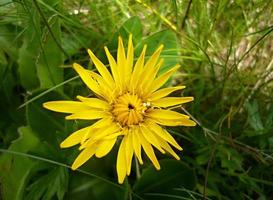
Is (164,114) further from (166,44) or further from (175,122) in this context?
(166,44)

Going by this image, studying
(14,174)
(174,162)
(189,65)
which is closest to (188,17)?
(189,65)

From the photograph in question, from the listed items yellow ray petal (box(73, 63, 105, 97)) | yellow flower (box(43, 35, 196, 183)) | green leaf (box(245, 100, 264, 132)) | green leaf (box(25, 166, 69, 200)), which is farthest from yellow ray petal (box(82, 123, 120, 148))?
green leaf (box(245, 100, 264, 132))

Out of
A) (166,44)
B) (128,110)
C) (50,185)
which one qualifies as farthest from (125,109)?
(166,44)

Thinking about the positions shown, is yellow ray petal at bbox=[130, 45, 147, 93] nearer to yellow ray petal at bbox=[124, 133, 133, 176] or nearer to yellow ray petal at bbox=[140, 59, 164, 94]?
yellow ray petal at bbox=[140, 59, 164, 94]

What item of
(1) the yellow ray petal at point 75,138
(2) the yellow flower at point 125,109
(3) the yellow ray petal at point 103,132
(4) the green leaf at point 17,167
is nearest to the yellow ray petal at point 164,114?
(2) the yellow flower at point 125,109

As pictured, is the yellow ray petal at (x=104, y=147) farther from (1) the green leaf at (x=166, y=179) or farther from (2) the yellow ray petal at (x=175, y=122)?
(1) the green leaf at (x=166, y=179)

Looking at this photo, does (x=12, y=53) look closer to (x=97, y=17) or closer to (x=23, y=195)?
(x=97, y=17)

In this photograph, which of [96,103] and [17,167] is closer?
[96,103]

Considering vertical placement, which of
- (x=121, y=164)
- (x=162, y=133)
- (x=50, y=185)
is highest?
(x=162, y=133)
